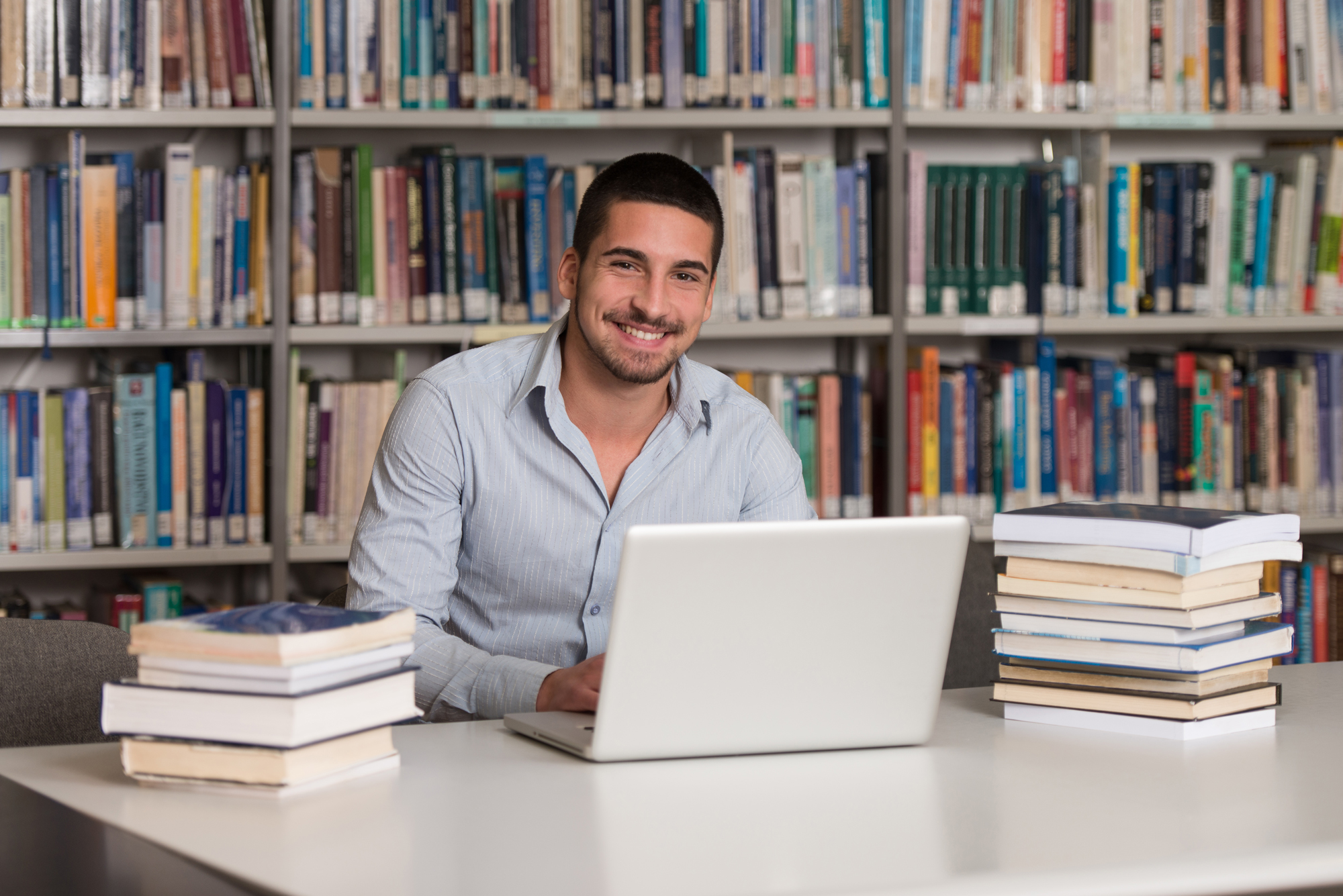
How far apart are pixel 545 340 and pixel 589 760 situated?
770 millimetres

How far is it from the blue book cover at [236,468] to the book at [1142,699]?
5.62ft

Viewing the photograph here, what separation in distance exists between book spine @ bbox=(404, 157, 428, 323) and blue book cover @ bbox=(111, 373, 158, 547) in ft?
1.70

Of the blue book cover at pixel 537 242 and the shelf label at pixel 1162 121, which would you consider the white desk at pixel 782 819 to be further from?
the shelf label at pixel 1162 121

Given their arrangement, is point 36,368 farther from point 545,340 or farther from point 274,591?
point 545,340

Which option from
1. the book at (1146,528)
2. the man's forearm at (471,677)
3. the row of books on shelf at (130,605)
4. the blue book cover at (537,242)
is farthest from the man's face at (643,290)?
the row of books on shelf at (130,605)

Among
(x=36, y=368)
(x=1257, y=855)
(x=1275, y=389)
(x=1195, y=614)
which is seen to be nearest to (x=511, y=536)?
(x=1195, y=614)

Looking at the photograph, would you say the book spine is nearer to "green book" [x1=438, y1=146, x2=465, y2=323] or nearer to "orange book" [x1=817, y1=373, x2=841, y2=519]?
"green book" [x1=438, y1=146, x2=465, y2=323]

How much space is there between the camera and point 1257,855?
0.92 meters

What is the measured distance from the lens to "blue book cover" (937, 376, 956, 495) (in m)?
2.82

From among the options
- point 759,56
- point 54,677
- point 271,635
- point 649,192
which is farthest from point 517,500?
point 759,56

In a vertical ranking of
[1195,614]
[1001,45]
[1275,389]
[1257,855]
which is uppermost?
[1001,45]

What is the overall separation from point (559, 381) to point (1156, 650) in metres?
0.84

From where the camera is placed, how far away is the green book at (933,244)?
2.78 m

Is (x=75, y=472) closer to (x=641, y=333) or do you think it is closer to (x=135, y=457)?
(x=135, y=457)
